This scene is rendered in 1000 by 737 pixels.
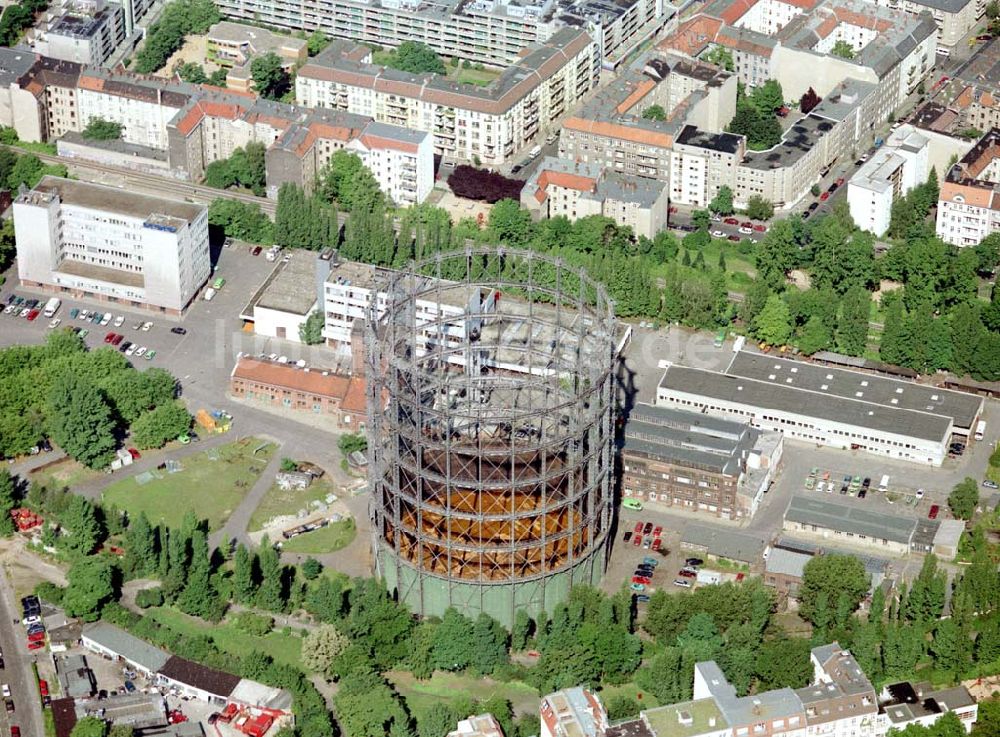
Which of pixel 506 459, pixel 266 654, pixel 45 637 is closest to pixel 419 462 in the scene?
pixel 506 459

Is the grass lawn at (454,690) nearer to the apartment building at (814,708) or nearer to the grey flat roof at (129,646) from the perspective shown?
the apartment building at (814,708)

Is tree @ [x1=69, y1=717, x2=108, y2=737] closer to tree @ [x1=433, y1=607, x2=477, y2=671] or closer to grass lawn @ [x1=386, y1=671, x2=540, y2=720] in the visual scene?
grass lawn @ [x1=386, y1=671, x2=540, y2=720]

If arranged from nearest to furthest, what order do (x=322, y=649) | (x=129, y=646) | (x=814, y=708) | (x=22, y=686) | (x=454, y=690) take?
(x=814, y=708)
(x=22, y=686)
(x=322, y=649)
(x=454, y=690)
(x=129, y=646)

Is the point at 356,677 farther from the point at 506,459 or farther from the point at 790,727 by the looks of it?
the point at 790,727

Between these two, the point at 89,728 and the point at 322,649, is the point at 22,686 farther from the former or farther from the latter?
the point at 322,649

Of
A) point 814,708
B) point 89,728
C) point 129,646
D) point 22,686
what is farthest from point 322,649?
point 814,708

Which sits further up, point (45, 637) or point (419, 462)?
point (419, 462)
